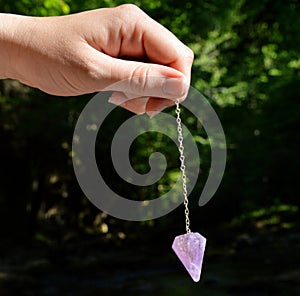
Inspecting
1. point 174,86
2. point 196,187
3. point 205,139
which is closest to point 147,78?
point 174,86

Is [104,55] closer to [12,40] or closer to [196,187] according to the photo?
[12,40]

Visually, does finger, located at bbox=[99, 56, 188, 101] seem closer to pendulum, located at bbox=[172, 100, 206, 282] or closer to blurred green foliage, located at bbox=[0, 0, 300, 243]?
pendulum, located at bbox=[172, 100, 206, 282]

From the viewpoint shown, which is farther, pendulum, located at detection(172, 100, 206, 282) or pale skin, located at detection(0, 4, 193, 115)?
pendulum, located at detection(172, 100, 206, 282)

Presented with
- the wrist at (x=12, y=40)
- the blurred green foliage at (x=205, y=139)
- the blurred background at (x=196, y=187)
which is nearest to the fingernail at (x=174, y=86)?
the wrist at (x=12, y=40)

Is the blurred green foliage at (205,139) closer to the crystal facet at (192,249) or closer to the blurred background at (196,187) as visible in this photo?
the blurred background at (196,187)

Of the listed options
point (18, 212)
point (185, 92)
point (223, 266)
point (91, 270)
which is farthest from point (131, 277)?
point (185, 92)

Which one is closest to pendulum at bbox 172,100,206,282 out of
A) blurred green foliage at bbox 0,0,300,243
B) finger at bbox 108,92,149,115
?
finger at bbox 108,92,149,115

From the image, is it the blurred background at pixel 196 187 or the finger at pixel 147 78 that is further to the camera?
the blurred background at pixel 196 187
